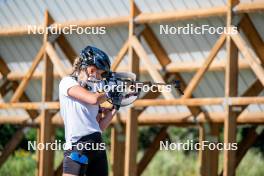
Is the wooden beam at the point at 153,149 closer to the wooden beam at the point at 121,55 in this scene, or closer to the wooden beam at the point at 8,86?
the wooden beam at the point at 8,86

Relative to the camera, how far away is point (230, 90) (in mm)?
13023

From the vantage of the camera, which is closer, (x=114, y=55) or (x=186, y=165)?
(x=114, y=55)

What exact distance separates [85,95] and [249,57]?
438cm

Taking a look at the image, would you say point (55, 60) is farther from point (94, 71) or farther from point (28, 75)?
point (94, 71)

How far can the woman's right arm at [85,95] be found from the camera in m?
8.70

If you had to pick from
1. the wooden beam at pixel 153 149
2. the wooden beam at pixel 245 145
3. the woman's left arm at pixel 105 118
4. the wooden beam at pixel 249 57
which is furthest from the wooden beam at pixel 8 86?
the woman's left arm at pixel 105 118

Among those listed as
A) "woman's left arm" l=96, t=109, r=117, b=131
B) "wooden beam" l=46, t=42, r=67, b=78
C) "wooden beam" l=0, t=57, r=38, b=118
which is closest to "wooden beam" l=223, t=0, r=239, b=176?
"wooden beam" l=46, t=42, r=67, b=78

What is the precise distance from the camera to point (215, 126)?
606 inches

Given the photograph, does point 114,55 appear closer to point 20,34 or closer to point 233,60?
point 20,34

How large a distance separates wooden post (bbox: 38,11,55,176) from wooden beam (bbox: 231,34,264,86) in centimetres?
413

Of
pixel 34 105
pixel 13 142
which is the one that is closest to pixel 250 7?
pixel 34 105

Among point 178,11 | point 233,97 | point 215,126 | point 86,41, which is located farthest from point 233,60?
point 86,41

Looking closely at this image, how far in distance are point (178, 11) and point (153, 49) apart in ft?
3.58

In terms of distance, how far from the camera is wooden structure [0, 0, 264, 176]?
1301 cm
